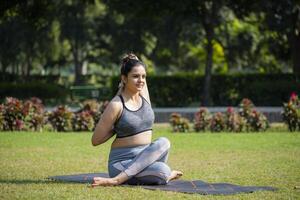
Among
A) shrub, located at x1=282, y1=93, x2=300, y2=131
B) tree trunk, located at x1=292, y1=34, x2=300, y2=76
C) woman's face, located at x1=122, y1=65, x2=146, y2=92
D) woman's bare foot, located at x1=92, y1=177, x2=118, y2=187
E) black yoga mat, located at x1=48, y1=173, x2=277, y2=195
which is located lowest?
black yoga mat, located at x1=48, y1=173, x2=277, y2=195

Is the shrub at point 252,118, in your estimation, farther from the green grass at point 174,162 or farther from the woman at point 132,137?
the woman at point 132,137

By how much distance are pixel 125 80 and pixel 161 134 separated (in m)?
8.51

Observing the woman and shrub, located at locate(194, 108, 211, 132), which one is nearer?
the woman

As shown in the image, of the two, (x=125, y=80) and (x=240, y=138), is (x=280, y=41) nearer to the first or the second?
(x=240, y=138)

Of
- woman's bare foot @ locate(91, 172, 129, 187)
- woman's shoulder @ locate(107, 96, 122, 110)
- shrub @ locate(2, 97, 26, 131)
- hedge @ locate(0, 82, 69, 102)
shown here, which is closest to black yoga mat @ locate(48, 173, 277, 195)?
woman's bare foot @ locate(91, 172, 129, 187)

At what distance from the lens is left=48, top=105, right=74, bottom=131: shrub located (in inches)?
695

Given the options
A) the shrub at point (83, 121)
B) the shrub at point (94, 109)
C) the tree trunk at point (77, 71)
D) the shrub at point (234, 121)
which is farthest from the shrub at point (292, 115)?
the tree trunk at point (77, 71)

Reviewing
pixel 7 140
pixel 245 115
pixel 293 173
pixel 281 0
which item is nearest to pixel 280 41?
pixel 281 0

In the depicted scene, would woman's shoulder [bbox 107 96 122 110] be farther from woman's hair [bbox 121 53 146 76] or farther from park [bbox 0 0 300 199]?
woman's hair [bbox 121 53 146 76]

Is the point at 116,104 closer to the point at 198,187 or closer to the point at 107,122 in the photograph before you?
the point at 107,122

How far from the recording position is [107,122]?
818 centimetres

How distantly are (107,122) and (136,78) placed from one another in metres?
0.67

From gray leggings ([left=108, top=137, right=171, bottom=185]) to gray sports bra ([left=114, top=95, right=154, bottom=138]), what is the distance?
0.22 meters

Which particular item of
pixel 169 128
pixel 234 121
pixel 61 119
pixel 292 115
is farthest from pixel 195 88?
pixel 61 119
